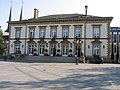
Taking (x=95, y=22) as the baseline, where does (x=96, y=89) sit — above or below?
below

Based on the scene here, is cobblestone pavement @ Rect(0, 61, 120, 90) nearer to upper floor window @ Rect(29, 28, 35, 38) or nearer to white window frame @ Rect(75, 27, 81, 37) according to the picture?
white window frame @ Rect(75, 27, 81, 37)

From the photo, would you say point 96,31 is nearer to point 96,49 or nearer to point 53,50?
point 96,49

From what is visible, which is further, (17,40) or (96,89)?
(17,40)

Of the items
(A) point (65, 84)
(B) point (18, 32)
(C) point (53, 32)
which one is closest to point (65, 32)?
(C) point (53, 32)

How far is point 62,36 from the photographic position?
42719 mm

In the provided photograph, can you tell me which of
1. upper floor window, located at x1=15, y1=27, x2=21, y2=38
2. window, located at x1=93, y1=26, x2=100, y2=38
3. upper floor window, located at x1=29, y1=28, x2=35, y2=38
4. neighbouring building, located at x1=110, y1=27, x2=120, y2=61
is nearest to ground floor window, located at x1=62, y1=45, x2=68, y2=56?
window, located at x1=93, y1=26, x2=100, y2=38

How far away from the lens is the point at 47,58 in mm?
40562

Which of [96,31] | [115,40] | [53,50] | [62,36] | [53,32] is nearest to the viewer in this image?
[96,31]

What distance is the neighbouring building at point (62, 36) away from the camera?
40625 millimetres

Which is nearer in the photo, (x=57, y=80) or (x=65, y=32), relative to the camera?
(x=57, y=80)

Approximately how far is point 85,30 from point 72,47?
14.3ft

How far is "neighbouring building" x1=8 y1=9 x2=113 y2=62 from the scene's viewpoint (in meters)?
40.6

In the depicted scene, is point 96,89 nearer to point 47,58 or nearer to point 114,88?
point 114,88

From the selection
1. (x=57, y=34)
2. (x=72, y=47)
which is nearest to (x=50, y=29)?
(x=57, y=34)
